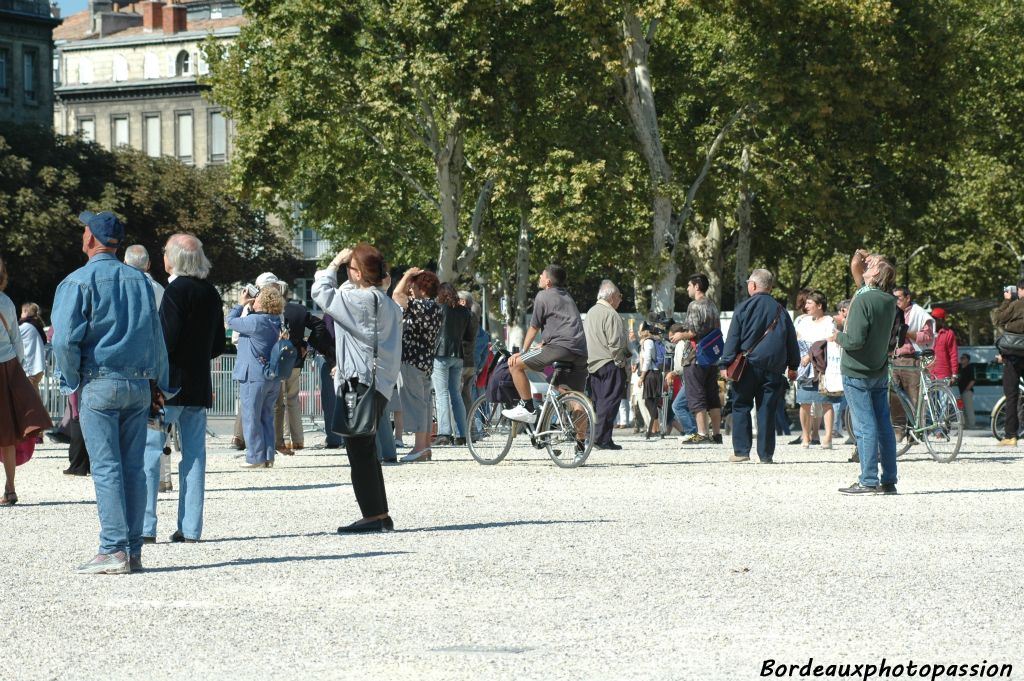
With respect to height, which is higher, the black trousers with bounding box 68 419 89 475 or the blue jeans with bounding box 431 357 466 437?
the blue jeans with bounding box 431 357 466 437

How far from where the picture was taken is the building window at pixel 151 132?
10562 cm

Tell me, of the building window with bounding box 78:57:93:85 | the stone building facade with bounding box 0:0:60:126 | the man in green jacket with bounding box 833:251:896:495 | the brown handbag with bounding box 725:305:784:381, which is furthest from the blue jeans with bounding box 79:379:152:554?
the building window with bounding box 78:57:93:85

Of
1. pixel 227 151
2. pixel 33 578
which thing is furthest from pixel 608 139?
pixel 227 151

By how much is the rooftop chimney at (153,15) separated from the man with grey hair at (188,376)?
335 ft

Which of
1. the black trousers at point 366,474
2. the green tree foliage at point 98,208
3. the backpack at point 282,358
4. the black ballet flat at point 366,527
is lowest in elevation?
the black ballet flat at point 366,527

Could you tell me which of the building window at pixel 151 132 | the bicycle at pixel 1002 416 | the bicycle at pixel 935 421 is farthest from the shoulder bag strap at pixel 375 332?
the building window at pixel 151 132

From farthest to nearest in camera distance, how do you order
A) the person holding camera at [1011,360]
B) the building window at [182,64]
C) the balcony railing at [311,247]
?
the building window at [182,64] < the balcony railing at [311,247] < the person holding camera at [1011,360]

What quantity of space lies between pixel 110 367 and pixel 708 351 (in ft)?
43.9

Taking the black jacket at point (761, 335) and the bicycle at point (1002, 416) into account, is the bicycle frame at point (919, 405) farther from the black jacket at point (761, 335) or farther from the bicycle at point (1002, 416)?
the bicycle at point (1002, 416)

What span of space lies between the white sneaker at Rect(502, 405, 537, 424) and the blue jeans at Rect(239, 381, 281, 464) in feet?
7.61

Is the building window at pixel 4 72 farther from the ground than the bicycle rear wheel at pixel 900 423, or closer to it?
farther from the ground

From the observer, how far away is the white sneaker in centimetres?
1775

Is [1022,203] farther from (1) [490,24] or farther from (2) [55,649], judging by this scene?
(2) [55,649]

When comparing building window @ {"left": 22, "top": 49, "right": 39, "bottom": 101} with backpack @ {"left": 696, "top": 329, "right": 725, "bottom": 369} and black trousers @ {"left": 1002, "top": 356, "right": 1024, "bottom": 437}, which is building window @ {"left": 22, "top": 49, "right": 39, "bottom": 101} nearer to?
backpack @ {"left": 696, "top": 329, "right": 725, "bottom": 369}
